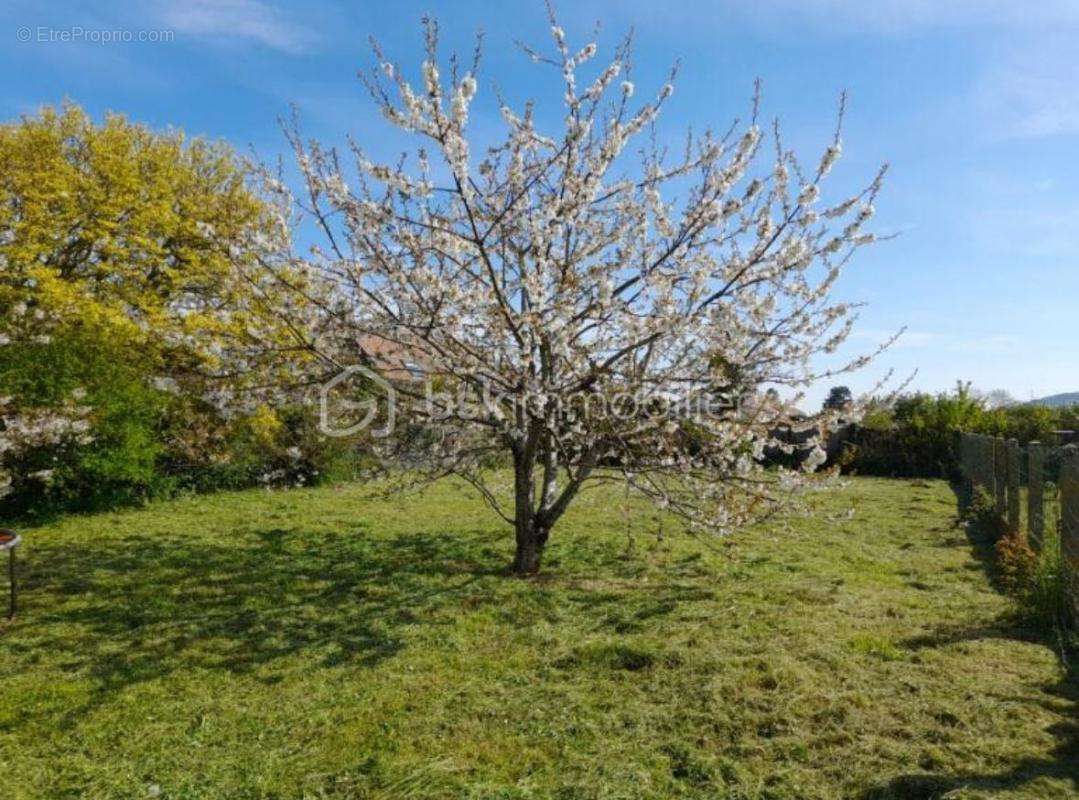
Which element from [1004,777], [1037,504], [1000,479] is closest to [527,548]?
[1004,777]

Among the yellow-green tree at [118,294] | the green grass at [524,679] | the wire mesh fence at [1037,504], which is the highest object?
the yellow-green tree at [118,294]

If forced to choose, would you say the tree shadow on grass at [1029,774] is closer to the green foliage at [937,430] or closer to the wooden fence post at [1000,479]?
the wooden fence post at [1000,479]

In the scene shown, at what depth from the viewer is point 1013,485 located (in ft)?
28.5

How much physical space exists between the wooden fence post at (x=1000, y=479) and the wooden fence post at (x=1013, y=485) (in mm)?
189

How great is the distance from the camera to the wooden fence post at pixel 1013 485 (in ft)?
27.3

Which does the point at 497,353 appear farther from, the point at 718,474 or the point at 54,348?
the point at 54,348

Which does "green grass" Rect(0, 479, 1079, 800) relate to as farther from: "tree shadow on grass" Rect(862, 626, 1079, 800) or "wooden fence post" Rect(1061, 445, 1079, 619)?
"wooden fence post" Rect(1061, 445, 1079, 619)

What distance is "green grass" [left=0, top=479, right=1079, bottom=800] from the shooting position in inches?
129

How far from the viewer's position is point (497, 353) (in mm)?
6062

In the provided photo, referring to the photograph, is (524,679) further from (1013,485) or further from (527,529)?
(1013,485)

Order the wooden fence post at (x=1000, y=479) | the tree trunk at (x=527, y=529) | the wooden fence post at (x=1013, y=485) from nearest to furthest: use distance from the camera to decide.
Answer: the tree trunk at (x=527, y=529)
the wooden fence post at (x=1013, y=485)
the wooden fence post at (x=1000, y=479)

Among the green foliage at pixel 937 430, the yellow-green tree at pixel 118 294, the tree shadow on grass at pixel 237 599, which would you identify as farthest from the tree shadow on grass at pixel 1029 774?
the green foliage at pixel 937 430

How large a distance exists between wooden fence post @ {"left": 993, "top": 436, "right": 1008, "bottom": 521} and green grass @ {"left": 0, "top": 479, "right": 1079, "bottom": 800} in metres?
2.15

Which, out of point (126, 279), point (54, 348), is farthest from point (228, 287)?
point (126, 279)
